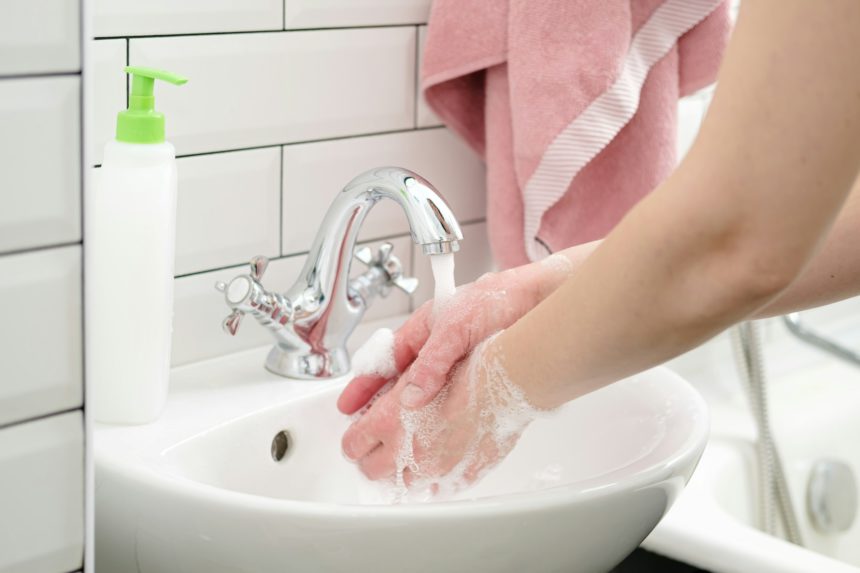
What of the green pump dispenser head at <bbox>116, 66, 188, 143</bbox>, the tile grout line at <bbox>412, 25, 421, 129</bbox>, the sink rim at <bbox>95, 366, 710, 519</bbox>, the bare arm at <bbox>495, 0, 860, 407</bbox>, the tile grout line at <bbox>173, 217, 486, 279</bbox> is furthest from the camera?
the tile grout line at <bbox>412, 25, 421, 129</bbox>

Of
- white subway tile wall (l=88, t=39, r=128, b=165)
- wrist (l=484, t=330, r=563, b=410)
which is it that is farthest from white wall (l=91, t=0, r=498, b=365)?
wrist (l=484, t=330, r=563, b=410)

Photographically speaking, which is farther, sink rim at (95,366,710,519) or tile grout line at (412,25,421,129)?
tile grout line at (412,25,421,129)

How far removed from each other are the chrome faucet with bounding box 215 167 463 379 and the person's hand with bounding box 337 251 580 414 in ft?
0.16

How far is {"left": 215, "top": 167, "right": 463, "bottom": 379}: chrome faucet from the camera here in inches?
35.4

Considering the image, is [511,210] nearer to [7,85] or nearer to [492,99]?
[492,99]

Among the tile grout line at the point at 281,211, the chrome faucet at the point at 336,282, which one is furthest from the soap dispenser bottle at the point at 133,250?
the tile grout line at the point at 281,211

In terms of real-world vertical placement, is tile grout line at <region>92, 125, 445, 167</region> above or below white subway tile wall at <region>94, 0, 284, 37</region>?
below

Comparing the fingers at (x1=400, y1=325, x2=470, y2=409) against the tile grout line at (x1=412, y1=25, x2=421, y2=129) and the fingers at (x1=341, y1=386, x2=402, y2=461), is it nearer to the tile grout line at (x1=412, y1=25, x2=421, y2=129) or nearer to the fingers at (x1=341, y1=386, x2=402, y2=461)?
the fingers at (x1=341, y1=386, x2=402, y2=461)

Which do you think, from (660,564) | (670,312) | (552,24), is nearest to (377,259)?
(552,24)

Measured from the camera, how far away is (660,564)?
1055 mm

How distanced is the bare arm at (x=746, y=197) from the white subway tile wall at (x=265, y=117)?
1.51 feet

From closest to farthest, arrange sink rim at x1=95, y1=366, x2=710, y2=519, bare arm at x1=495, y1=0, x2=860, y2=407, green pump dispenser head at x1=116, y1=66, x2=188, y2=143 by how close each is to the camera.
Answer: bare arm at x1=495, y1=0, x2=860, y2=407
sink rim at x1=95, y1=366, x2=710, y2=519
green pump dispenser head at x1=116, y1=66, x2=188, y2=143

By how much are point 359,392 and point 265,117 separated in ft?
0.89

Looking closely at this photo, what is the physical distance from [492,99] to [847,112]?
2.09ft
